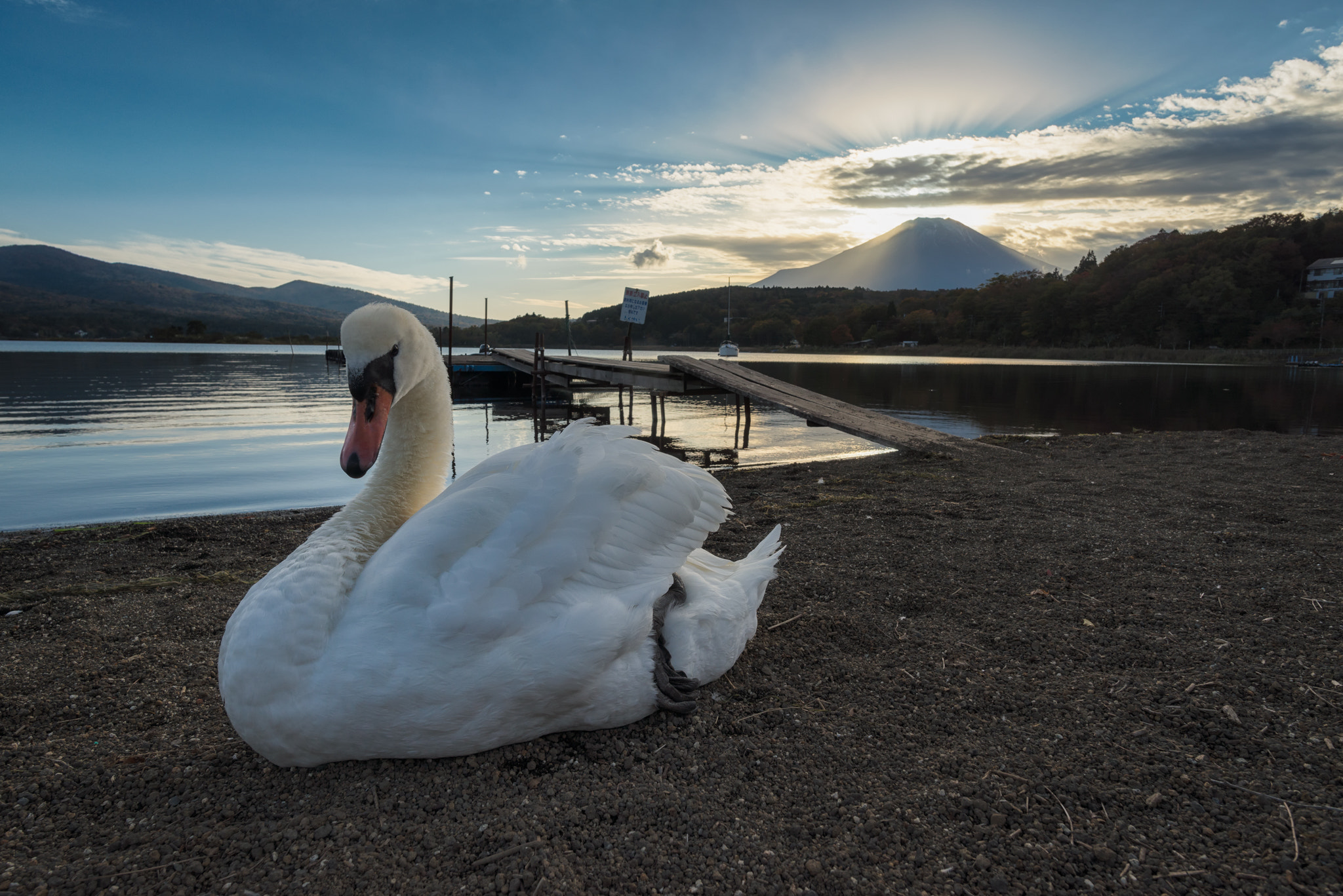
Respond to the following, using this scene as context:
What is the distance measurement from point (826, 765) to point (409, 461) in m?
2.33

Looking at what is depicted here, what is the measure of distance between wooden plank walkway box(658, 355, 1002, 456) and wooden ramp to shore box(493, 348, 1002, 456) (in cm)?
1

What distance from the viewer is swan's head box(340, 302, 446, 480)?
276 centimetres

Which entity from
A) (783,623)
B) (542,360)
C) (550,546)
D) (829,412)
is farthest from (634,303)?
(550,546)

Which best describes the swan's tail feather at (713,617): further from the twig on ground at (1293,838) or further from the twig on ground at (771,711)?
the twig on ground at (1293,838)

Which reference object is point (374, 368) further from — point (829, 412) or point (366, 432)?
point (829, 412)

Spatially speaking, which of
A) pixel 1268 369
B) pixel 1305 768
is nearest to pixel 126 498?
pixel 1305 768

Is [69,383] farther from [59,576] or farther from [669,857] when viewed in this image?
[669,857]

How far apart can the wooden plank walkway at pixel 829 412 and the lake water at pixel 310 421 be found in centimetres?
98

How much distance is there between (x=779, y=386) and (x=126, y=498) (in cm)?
1248

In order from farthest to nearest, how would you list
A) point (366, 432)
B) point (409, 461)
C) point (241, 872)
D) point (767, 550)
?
point (767, 550) → point (409, 461) → point (366, 432) → point (241, 872)

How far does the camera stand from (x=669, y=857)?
83.0 inches

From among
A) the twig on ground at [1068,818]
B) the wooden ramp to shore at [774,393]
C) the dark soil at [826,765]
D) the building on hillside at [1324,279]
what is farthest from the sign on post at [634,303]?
the building on hillside at [1324,279]

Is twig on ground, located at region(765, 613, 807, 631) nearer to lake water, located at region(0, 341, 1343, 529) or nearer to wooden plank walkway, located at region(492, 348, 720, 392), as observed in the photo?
lake water, located at region(0, 341, 1343, 529)

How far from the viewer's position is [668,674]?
9.68 ft
